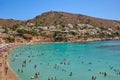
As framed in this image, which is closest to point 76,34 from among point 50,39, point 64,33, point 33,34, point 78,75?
point 64,33

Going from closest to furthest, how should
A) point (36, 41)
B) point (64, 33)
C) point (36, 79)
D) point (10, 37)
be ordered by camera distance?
point (36, 79) < point (10, 37) < point (36, 41) < point (64, 33)

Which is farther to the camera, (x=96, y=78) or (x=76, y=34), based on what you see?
(x=76, y=34)

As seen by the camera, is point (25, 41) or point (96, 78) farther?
point (25, 41)

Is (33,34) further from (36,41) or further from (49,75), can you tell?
(49,75)

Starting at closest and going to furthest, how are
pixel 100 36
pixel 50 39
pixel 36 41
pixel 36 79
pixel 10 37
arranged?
pixel 36 79
pixel 10 37
pixel 36 41
pixel 50 39
pixel 100 36

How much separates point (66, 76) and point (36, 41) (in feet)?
309

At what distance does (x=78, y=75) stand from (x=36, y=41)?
307 ft

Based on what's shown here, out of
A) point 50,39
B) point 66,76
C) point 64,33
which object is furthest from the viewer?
point 64,33

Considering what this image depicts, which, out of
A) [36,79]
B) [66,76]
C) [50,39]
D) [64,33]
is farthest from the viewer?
[64,33]

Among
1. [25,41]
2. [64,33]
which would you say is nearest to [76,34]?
[64,33]

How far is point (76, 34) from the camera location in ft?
543

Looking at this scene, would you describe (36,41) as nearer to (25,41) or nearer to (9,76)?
(25,41)

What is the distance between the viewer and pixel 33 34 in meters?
141

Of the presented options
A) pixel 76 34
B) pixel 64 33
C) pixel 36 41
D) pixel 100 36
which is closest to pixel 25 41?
pixel 36 41
